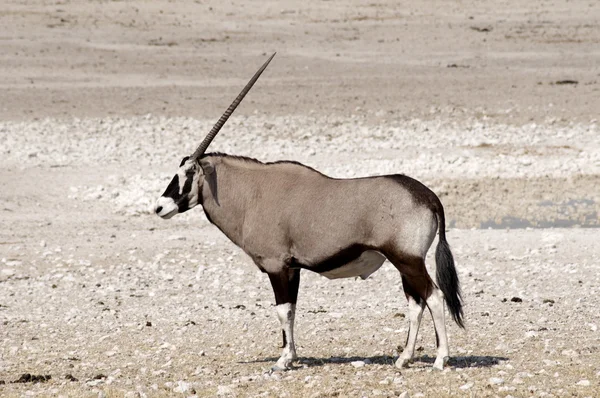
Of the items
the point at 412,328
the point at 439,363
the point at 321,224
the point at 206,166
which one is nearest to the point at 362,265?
the point at 321,224

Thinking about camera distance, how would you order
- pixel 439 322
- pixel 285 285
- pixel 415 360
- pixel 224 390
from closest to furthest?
pixel 224 390 < pixel 439 322 < pixel 285 285 < pixel 415 360

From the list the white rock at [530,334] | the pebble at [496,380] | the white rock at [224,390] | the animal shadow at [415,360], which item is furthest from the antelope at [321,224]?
the white rock at [530,334]

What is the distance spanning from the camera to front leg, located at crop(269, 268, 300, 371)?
8336mm

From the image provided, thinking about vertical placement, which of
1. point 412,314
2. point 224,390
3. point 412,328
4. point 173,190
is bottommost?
point 224,390

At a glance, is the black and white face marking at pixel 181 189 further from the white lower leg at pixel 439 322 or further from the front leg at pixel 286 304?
the white lower leg at pixel 439 322

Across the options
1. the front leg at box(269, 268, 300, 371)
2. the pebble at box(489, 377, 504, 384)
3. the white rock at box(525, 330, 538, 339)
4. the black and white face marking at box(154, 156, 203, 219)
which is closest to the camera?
the pebble at box(489, 377, 504, 384)

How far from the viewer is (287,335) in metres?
8.41

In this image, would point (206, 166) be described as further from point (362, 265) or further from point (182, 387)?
point (182, 387)

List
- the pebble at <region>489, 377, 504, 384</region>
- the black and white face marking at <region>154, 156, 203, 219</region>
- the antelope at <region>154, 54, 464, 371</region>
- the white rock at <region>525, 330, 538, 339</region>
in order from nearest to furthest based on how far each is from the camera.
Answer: the pebble at <region>489, 377, 504, 384</region>, the antelope at <region>154, 54, 464, 371</region>, the black and white face marking at <region>154, 156, 203, 219</region>, the white rock at <region>525, 330, 538, 339</region>

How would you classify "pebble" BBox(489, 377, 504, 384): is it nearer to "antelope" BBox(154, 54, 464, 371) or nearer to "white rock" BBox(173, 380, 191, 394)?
"antelope" BBox(154, 54, 464, 371)

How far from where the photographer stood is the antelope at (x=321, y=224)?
25.8 feet

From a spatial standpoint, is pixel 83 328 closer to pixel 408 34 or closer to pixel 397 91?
pixel 397 91

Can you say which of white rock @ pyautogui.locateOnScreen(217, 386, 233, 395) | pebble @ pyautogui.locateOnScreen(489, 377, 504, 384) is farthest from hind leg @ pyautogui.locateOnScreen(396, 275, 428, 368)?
white rock @ pyautogui.locateOnScreen(217, 386, 233, 395)

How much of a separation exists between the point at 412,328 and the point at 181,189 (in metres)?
2.04
